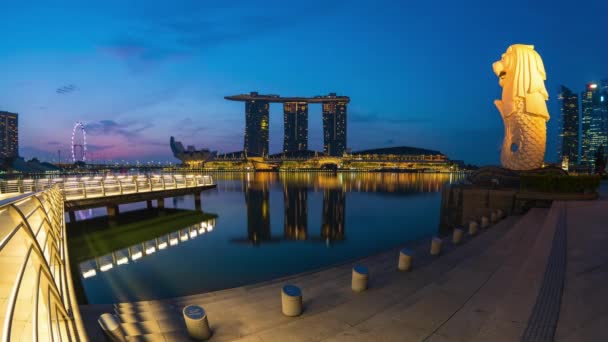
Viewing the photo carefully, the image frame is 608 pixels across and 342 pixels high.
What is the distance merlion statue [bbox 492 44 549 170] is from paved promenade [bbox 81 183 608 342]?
1839 centimetres

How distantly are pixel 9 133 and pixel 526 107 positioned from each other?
262 metres

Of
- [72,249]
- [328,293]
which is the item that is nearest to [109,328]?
[328,293]

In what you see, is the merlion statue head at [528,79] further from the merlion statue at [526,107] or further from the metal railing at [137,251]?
the metal railing at [137,251]

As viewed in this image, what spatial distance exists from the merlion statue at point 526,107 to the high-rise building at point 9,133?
9671 inches

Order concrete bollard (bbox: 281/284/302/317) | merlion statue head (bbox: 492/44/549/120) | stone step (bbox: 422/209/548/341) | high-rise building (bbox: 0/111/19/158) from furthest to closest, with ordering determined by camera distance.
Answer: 1. high-rise building (bbox: 0/111/19/158)
2. merlion statue head (bbox: 492/44/549/120)
3. concrete bollard (bbox: 281/284/302/317)
4. stone step (bbox: 422/209/548/341)

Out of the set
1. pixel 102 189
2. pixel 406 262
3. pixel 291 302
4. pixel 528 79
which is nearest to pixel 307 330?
pixel 291 302

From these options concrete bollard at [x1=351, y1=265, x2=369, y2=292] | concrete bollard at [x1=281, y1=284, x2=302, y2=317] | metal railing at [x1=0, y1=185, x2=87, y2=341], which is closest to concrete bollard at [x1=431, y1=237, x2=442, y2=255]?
concrete bollard at [x1=351, y1=265, x2=369, y2=292]

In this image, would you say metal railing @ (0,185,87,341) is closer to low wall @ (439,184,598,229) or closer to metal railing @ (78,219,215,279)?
metal railing @ (78,219,215,279)

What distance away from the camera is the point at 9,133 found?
7200 inches

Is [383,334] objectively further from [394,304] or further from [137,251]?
[137,251]

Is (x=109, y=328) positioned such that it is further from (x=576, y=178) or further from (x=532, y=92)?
(x=532, y=92)

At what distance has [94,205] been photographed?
19406mm

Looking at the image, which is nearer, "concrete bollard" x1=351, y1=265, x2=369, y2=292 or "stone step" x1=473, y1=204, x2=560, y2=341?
"stone step" x1=473, y1=204, x2=560, y2=341

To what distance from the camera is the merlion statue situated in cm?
2378
